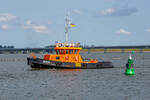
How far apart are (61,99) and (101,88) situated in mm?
7872

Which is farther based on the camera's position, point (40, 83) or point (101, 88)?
point (40, 83)

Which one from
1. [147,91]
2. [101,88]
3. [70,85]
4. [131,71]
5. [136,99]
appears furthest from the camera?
[131,71]

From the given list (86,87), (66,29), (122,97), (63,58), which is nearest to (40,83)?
(86,87)

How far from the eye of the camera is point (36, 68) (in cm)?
6341

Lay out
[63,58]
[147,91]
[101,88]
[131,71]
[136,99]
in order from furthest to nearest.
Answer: [63,58] < [131,71] < [101,88] < [147,91] < [136,99]

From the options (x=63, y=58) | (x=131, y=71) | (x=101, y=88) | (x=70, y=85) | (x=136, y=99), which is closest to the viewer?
(x=136, y=99)

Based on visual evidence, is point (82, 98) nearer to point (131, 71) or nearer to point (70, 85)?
point (70, 85)

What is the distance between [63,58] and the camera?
60844mm

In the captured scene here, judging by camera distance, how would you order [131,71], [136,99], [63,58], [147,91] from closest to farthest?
[136,99]
[147,91]
[131,71]
[63,58]

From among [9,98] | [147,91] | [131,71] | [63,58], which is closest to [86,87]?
[147,91]

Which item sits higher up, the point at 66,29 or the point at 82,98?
the point at 66,29

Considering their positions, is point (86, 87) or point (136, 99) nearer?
point (136, 99)

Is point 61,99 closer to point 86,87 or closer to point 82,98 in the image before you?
point 82,98

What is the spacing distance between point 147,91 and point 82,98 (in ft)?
27.0
